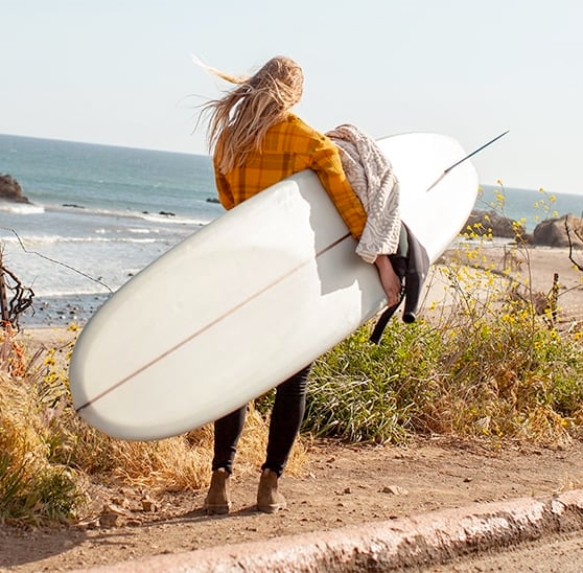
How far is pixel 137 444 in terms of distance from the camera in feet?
14.8

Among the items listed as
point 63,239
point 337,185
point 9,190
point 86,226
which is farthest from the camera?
point 9,190

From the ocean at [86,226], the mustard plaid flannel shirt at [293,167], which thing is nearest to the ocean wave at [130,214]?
the ocean at [86,226]

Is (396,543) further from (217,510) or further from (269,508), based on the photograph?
(217,510)

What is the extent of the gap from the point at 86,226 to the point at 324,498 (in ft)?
108

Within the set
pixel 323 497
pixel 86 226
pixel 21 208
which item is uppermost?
pixel 323 497

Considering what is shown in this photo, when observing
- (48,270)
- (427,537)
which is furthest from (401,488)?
(48,270)

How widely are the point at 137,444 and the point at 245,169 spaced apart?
4.53 ft

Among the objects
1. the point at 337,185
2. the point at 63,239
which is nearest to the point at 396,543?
the point at 337,185

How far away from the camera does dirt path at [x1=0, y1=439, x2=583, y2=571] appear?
3.47 metres

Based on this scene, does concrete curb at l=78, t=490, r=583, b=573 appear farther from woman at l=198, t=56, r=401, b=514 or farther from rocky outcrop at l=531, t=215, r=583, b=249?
rocky outcrop at l=531, t=215, r=583, b=249

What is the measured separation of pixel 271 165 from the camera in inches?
Answer: 156

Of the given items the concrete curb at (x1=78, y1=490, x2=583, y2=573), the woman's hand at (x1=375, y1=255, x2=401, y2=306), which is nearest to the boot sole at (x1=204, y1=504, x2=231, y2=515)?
the concrete curb at (x1=78, y1=490, x2=583, y2=573)

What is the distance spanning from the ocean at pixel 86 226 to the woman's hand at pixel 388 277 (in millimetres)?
1765

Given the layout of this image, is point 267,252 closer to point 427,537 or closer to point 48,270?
point 427,537
